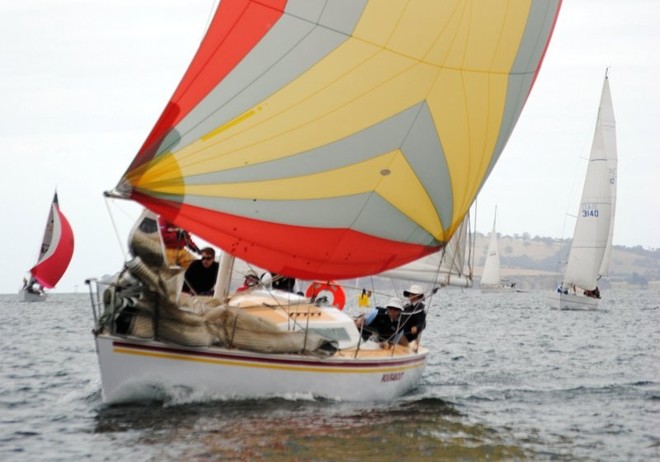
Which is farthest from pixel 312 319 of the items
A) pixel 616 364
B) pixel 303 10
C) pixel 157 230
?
pixel 616 364

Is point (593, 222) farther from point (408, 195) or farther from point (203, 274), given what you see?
point (408, 195)

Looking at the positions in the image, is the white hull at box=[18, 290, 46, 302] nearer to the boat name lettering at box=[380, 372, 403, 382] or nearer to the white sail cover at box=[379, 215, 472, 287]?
the white sail cover at box=[379, 215, 472, 287]

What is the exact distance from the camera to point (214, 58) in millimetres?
11273

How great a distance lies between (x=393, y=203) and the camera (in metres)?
13.0

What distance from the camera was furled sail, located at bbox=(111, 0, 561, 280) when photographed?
11.3 metres

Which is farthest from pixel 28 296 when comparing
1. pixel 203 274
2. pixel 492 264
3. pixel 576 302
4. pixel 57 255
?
pixel 203 274

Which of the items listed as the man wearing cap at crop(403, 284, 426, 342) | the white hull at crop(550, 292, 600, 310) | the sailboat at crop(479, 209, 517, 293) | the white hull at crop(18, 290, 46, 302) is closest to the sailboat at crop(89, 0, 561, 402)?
the man wearing cap at crop(403, 284, 426, 342)

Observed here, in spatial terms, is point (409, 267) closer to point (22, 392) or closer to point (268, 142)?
point (268, 142)

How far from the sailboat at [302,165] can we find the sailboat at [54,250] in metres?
48.2

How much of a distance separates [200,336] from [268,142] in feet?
7.91

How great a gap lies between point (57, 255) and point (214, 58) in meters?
51.2

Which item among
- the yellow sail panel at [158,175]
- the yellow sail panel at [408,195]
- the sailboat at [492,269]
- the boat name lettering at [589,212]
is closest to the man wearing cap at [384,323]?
the yellow sail panel at [408,195]

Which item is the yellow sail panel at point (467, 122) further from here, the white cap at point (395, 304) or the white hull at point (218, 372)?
the white hull at point (218, 372)

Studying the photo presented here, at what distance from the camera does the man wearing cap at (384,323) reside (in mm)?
15438
